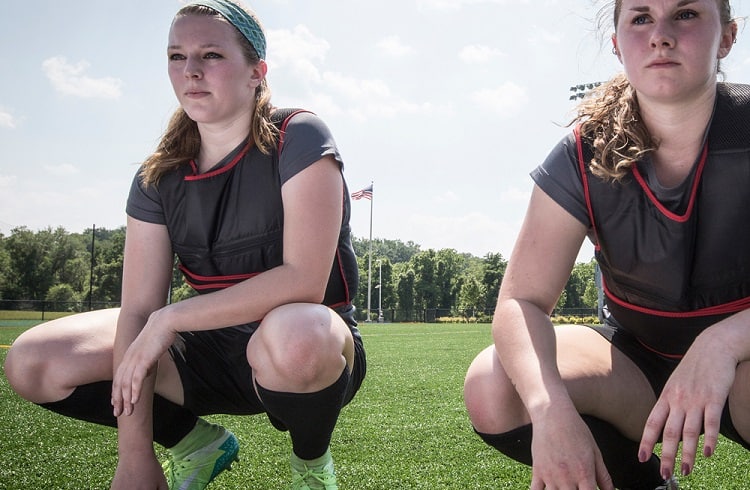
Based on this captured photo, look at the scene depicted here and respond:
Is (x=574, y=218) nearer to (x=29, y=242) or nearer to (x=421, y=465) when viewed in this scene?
(x=421, y=465)

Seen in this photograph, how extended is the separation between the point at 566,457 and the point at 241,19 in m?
1.82

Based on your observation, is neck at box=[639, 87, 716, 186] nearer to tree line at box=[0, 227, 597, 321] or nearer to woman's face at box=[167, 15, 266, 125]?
woman's face at box=[167, 15, 266, 125]

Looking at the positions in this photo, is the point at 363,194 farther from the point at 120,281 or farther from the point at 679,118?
the point at 120,281

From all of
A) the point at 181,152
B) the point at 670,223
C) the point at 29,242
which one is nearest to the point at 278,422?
the point at 181,152

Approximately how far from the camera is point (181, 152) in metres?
2.47

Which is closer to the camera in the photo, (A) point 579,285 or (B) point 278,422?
(B) point 278,422

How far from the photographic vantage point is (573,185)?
1.94 meters

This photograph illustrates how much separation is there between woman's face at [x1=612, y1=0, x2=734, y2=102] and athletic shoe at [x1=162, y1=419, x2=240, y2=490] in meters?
2.04

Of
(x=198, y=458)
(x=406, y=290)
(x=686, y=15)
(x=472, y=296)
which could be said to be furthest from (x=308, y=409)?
(x=406, y=290)

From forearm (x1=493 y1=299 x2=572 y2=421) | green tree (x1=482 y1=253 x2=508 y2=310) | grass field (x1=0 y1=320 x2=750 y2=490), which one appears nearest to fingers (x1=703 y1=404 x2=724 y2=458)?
forearm (x1=493 y1=299 x2=572 y2=421)

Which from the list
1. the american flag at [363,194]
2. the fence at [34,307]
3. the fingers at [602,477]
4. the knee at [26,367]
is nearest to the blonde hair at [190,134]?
the knee at [26,367]

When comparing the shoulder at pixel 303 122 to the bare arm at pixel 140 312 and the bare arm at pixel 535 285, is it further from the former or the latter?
the bare arm at pixel 535 285

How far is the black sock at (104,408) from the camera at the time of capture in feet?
7.55

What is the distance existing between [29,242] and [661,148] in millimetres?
68431
